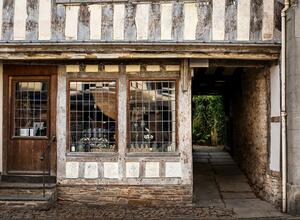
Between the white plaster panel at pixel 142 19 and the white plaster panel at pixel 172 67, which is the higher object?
the white plaster panel at pixel 142 19

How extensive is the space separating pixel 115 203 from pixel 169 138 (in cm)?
189

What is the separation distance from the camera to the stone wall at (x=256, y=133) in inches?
400

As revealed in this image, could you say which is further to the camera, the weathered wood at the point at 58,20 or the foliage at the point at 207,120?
the foliage at the point at 207,120

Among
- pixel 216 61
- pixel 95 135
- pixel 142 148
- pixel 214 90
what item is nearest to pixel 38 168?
pixel 95 135

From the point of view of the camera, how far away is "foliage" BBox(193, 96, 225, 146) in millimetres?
22281

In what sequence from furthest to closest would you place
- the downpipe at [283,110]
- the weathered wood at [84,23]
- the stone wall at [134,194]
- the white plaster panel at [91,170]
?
the white plaster panel at [91,170] → the stone wall at [134,194] → the weathered wood at [84,23] → the downpipe at [283,110]

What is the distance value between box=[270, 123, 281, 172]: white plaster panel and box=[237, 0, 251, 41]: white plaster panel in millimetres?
2090

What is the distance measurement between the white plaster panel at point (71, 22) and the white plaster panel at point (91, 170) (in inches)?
111

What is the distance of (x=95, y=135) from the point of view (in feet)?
34.0

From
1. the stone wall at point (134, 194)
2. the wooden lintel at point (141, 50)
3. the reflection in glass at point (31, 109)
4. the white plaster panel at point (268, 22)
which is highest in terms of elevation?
the white plaster panel at point (268, 22)

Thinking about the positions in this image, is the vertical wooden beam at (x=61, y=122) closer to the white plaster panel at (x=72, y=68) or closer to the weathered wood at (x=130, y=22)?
the white plaster panel at (x=72, y=68)

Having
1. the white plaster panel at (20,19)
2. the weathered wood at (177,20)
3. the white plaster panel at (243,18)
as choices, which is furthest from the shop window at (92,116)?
the white plaster panel at (243,18)

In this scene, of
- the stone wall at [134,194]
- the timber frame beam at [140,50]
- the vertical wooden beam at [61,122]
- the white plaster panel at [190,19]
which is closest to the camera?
the timber frame beam at [140,50]

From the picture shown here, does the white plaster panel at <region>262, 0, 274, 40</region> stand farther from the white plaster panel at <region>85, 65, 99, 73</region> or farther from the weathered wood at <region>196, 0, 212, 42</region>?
the white plaster panel at <region>85, 65, 99, 73</region>
